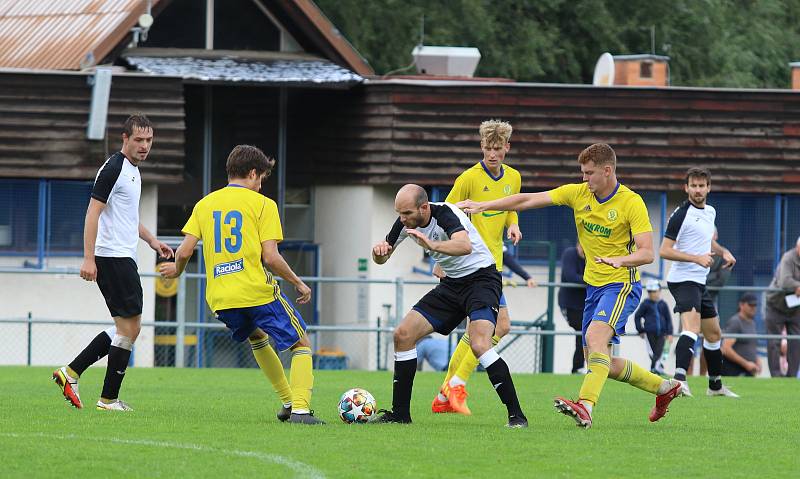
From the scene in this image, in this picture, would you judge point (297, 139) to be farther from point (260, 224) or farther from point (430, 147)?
point (260, 224)

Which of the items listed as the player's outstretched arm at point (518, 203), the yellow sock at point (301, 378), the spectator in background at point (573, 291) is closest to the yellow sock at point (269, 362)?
the yellow sock at point (301, 378)

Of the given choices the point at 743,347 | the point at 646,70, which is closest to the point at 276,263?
the point at 743,347

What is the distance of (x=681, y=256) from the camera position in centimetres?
1336

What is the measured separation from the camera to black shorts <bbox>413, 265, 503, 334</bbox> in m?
10.2

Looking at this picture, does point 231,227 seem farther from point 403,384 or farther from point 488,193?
point 488,193

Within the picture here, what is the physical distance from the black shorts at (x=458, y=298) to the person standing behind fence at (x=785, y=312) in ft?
30.9

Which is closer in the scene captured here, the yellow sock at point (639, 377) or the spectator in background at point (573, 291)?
the yellow sock at point (639, 377)

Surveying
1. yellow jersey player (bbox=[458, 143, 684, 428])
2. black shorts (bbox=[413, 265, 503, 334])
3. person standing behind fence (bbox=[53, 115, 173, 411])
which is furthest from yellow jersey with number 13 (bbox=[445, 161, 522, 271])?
person standing behind fence (bbox=[53, 115, 173, 411])

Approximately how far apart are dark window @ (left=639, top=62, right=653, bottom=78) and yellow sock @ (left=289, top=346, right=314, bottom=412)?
17.1m

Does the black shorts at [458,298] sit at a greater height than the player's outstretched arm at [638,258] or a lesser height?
lesser

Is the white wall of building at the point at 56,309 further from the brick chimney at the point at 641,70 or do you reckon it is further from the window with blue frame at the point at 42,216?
the brick chimney at the point at 641,70

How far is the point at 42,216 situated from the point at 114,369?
1289 centimetres

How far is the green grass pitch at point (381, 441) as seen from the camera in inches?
315

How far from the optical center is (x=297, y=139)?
85.6 feet
